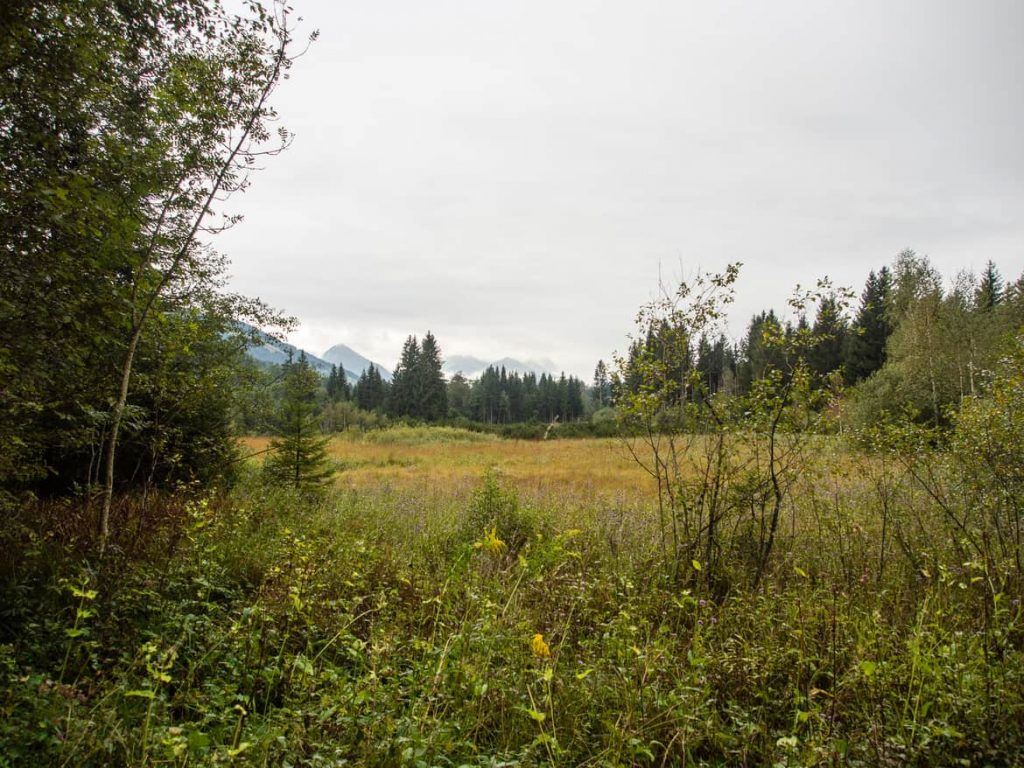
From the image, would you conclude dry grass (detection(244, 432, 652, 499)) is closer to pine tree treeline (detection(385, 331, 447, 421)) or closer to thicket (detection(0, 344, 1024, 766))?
thicket (detection(0, 344, 1024, 766))

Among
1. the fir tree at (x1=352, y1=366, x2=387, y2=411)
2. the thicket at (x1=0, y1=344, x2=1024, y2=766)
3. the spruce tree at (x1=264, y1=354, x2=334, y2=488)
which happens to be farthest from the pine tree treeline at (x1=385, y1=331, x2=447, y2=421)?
the thicket at (x1=0, y1=344, x2=1024, y2=766)

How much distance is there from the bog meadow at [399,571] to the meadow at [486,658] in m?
0.03

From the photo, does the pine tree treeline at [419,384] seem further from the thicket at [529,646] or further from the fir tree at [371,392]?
the thicket at [529,646]

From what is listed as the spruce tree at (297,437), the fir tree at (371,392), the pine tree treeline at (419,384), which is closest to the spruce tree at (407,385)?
the pine tree treeline at (419,384)

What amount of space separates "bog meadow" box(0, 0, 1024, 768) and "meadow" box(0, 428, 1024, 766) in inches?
1.2

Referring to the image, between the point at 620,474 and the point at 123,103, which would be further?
the point at 620,474

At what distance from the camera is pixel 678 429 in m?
5.50

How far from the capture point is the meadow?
2258 millimetres

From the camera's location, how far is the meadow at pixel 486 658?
2258 millimetres

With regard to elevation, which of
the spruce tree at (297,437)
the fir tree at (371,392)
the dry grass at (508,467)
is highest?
the fir tree at (371,392)

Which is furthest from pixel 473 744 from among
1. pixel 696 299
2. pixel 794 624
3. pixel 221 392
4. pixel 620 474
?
pixel 620 474

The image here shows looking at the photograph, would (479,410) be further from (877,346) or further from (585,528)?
(585,528)

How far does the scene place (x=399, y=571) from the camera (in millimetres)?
4566

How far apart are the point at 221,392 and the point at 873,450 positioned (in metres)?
9.83
